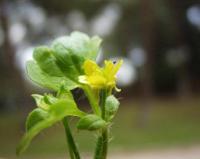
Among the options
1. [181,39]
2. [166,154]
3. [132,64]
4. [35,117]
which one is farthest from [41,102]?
[132,64]

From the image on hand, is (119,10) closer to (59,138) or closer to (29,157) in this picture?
(59,138)

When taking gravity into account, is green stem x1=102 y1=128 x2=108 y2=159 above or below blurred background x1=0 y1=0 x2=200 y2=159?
below

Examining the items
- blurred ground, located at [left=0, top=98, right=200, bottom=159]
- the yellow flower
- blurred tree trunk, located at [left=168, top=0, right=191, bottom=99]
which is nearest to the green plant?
the yellow flower

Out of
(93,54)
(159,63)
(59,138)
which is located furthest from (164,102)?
(93,54)

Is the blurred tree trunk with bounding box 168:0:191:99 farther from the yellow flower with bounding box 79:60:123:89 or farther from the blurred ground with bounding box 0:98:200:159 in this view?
the yellow flower with bounding box 79:60:123:89

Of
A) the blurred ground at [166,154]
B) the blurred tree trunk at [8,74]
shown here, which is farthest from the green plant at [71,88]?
the blurred tree trunk at [8,74]

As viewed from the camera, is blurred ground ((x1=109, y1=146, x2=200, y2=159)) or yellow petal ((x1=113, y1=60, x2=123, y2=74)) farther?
blurred ground ((x1=109, y1=146, x2=200, y2=159))

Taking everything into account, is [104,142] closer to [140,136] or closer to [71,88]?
[71,88]

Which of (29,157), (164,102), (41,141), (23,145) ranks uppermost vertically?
(164,102)
